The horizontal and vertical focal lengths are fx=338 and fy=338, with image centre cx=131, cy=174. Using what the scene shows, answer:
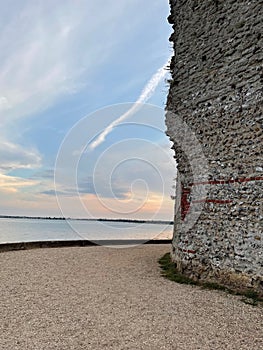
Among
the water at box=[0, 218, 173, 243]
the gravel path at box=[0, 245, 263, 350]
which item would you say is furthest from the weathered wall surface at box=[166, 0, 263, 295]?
the water at box=[0, 218, 173, 243]

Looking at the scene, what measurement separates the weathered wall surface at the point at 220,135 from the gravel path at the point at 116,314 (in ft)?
2.50

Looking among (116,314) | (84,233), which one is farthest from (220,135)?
(84,233)

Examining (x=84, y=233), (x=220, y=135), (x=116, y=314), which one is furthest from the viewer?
(x=84, y=233)

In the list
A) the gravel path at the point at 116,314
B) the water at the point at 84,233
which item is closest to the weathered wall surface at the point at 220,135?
the gravel path at the point at 116,314

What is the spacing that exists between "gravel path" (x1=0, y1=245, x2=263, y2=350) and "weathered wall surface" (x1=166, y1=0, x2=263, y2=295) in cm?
76

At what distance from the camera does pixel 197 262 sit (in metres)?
6.63

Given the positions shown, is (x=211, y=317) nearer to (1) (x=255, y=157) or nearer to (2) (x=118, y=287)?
(2) (x=118, y=287)

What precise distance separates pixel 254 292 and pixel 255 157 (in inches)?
85.5

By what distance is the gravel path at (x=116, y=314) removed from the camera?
3.62 metres

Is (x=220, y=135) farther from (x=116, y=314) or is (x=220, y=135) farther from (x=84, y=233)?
(x=84, y=233)

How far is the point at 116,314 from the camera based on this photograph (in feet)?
14.7

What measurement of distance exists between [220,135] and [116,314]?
368 cm

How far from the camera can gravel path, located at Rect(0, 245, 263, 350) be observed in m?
3.62

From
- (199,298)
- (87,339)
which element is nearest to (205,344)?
(87,339)
